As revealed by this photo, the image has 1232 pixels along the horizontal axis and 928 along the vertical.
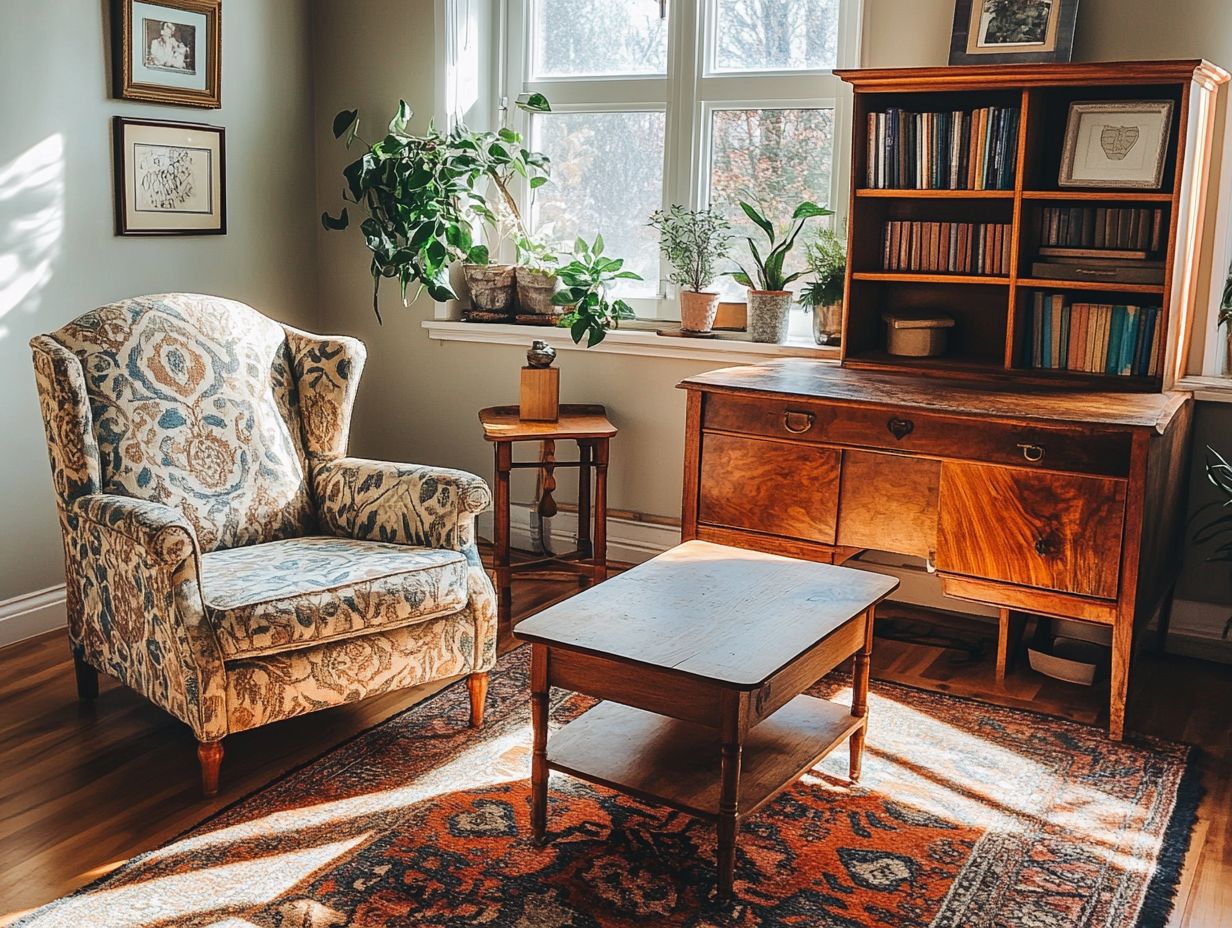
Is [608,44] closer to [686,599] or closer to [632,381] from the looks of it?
[632,381]

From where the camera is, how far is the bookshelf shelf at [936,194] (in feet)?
10.6

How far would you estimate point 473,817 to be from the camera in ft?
8.03

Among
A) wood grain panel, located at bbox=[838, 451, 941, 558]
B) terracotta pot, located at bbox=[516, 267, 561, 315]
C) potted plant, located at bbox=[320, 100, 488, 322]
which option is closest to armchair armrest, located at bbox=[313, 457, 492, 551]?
wood grain panel, located at bbox=[838, 451, 941, 558]

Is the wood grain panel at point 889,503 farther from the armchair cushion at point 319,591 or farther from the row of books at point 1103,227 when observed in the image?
the armchair cushion at point 319,591

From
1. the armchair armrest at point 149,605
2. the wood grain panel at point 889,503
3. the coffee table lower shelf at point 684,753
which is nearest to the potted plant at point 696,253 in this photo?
the wood grain panel at point 889,503

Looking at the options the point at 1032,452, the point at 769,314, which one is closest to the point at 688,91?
the point at 769,314

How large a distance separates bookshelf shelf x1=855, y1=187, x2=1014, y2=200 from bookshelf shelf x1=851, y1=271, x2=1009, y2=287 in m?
0.21

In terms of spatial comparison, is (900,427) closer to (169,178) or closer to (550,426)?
(550,426)

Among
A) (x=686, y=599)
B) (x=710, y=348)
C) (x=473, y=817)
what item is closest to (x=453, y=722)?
(x=473, y=817)

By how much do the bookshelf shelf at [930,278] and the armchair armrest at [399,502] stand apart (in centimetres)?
127

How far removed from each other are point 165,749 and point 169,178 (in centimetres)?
189

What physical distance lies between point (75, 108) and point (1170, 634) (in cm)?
341

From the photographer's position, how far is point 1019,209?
321 cm

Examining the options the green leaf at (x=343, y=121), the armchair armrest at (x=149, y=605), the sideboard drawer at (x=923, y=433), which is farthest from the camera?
the green leaf at (x=343, y=121)
